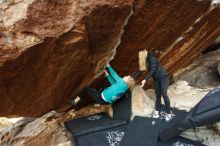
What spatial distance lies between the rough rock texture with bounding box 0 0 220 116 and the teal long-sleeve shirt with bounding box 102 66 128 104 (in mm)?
208

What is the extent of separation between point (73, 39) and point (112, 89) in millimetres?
1274

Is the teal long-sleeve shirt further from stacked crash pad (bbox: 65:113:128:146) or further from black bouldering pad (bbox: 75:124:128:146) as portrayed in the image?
black bouldering pad (bbox: 75:124:128:146)

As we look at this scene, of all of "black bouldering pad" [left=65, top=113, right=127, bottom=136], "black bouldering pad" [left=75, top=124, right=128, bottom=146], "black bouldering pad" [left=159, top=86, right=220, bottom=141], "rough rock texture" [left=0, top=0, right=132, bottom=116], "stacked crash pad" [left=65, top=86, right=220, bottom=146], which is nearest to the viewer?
"rough rock texture" [left=0, top=0, right=132, bottom=116]

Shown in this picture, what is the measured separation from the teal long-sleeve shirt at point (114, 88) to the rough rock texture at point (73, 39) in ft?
0.68

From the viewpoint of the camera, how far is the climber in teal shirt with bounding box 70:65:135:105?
5.99 metres

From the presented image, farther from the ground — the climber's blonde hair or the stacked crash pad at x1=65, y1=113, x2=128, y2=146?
the climber's blonde hair

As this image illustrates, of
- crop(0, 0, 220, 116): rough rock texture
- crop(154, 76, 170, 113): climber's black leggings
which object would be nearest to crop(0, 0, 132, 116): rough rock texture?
crop(0, 0, 220, 116): rough rock texture

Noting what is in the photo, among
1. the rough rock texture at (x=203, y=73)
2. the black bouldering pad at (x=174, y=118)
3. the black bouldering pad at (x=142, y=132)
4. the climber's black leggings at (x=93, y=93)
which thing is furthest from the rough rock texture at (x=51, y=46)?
the rough rock texture at (x=203, y=73)

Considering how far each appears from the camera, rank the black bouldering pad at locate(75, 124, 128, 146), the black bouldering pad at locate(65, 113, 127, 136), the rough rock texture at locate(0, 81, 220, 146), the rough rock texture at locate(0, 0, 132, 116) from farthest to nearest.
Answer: the rough rock texture at locate(0, 81, 220, 146) < the black bouldering pad at locate(65, 113, 127, 136) < the black bouldering pad at locate(75, 124, 128, 146) < the rough rock texture at locate(0, 0, 132, 116)

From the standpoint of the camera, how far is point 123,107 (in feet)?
21.2

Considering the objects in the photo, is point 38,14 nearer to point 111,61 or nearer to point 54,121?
point 111,61

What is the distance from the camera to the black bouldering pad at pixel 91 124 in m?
5.98

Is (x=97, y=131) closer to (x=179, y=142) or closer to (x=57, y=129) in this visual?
(x=57, y=129)

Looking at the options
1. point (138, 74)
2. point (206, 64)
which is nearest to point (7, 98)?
point (138, 74)
